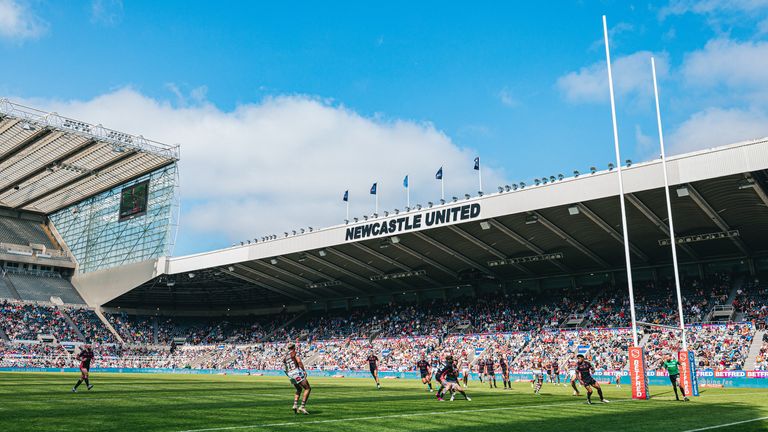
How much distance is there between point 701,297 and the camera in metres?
48.6

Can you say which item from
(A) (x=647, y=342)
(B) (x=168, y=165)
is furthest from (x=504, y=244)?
(B) (x=168, y=165)

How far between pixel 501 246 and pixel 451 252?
4.58m

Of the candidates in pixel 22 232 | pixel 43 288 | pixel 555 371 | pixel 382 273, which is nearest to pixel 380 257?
pixel 382 273

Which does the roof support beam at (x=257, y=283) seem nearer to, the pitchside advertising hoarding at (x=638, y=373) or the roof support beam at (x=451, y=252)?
the roof support beam at (x=451, y=252)

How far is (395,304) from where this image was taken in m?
70.8

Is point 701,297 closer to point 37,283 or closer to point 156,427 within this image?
point 156,427

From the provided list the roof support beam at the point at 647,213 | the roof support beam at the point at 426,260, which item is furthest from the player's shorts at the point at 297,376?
the roof support beam at the point at 426,260

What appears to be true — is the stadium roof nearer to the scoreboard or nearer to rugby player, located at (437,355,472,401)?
A: the scoreboard

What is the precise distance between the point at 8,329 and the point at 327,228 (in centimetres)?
3833

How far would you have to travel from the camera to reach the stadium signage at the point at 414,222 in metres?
44.8

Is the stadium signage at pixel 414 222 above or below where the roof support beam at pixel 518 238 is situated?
above

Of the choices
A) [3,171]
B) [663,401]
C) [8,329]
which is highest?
[3,171]

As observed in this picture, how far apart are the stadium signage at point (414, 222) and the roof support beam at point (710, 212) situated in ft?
44.5

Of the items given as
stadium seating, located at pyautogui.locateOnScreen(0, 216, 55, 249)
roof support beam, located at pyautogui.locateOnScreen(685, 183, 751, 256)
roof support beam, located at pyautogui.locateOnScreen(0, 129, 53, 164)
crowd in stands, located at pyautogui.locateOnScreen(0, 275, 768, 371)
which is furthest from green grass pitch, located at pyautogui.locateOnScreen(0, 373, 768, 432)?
stadium seating, located at pyautogui.locateOnScreen(0, 216, 55, 249)
